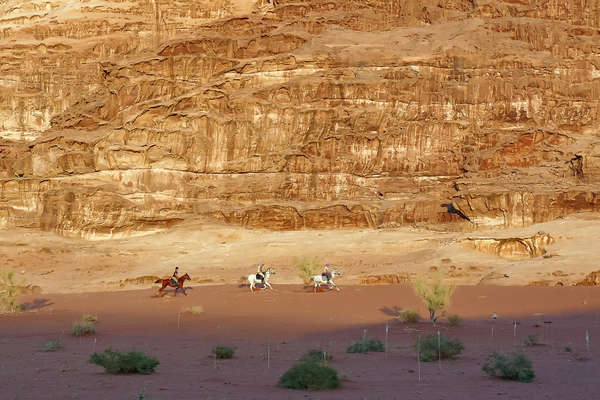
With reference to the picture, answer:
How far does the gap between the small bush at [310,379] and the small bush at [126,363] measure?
247cm

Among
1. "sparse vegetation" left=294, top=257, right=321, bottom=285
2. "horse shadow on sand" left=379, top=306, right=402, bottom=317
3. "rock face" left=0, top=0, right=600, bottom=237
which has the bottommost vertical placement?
"horse shadow on sand" left=379, top=306, right=402, bottom=317

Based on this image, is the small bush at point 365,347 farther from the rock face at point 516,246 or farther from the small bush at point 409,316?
the rock face at point 516,246

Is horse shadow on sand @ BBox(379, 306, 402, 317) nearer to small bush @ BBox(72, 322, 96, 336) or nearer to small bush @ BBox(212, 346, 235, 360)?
small bush @ BBox(72, 322, 96, 336)

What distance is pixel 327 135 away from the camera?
4859 cm

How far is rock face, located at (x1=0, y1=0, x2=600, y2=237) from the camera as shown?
148 ft

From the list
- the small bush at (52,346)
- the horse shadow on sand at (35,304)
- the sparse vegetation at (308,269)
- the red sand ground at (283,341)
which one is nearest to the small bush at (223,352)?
the red sand ground at (283,341)

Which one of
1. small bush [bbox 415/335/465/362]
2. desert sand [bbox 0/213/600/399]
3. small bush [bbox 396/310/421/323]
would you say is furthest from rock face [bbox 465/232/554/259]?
small bush [bbox 415/335/465/362]

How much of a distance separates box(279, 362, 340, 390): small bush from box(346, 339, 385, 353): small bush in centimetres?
411

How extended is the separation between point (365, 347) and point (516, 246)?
71.7 ft

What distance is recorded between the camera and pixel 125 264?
1585 inches

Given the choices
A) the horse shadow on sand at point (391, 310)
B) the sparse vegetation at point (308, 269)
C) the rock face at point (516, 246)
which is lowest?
the horse shadow on sand at point (391, 310)

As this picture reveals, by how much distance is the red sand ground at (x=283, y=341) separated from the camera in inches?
440

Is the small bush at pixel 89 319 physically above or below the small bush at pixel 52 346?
above

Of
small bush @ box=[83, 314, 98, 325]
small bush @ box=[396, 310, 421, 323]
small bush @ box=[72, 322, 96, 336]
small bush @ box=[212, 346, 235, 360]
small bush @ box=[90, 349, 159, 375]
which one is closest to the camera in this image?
small bush @ box=[90, 349, 159, 375]
